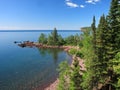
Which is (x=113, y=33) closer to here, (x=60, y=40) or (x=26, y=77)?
(x=26, y=77)

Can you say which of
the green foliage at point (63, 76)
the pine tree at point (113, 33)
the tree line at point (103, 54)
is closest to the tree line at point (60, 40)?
the green foliage at point (63, 76)

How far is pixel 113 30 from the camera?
1105 inches

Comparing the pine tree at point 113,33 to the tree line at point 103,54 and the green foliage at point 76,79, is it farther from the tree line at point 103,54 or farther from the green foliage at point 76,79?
the green foliage at point 76,79

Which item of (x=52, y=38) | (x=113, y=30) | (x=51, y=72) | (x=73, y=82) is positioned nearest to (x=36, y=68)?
(x=51, y=72)

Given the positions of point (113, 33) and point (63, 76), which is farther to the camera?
point (63, 76)

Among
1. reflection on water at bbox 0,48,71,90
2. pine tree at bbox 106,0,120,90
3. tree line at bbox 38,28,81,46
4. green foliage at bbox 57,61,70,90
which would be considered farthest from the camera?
tree line at bbox 38,28,81,46

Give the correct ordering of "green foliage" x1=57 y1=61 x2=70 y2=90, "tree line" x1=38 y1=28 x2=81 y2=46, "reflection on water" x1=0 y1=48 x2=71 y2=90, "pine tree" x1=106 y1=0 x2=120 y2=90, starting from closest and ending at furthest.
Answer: "pine tree" x1=106 y1=0 x2=120 y2=90 < "green foliage" x1=57 y1=61 x2=70 y2=90 < "reflection on water" x1=0 y1=48 x2=71 y2=90 < "tree line" x1=38 y1=28 x2=81 y2=46

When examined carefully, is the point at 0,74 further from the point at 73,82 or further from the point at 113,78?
the point at 113,78

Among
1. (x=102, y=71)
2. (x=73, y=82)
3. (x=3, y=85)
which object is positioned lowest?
(x=3, y=85)

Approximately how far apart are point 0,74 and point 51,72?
16.5 meters

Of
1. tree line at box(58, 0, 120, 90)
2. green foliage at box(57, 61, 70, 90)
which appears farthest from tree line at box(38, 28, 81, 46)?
tree line at box(58, 0, 120, 90)

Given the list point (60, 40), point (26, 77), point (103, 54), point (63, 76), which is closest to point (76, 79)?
point (63, 76)

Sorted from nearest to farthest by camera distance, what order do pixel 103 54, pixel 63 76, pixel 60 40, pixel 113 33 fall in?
pixel 113 33
pixel 103 54
pixel 63 76
pixel 60 40

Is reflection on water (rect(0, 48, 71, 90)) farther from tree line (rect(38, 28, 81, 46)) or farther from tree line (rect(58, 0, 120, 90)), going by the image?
tree line (rect(38, 28, 81, 46))
